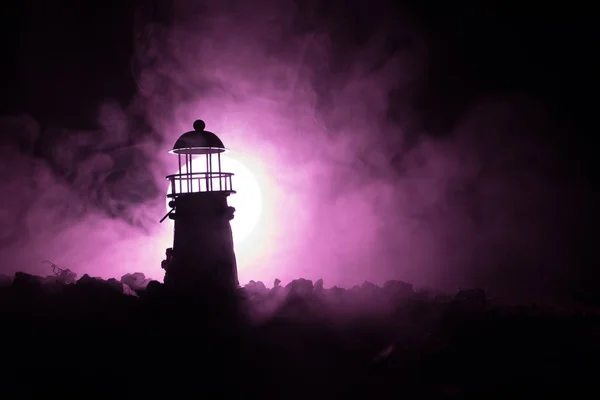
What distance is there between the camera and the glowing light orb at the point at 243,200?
24.5 m

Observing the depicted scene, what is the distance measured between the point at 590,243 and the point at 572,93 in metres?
5.66

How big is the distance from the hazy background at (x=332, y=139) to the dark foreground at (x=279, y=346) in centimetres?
510

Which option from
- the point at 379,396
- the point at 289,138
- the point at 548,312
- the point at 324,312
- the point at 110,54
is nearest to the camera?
the point at 379,396

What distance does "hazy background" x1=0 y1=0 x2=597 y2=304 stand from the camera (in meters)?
26.0

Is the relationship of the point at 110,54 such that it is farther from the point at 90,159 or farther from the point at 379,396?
the point at 379,396

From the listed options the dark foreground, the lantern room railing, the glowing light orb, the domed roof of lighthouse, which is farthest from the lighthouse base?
the glowing light orb

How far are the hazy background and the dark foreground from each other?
5.10 meters

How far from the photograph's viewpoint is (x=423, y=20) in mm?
27703

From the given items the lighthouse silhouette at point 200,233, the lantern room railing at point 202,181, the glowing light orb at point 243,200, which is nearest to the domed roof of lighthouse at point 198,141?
the lighthouse silhouette at point 200,233

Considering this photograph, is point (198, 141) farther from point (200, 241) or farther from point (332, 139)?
point (332, 139)

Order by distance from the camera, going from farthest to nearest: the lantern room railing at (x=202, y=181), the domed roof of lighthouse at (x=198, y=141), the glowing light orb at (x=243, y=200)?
the glowing light orb at (x=243, y=200), the lantern room railing at (x=202, y=181), the domed roof of lighthouse at (x=198, y=141)

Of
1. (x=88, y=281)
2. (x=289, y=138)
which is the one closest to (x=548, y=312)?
(x=289, y=138)

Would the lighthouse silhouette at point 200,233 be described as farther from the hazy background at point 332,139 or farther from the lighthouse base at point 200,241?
the hazy background at point 332,139

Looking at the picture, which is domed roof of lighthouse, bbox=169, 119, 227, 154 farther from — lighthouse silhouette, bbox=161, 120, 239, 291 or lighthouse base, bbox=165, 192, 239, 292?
lighthouse base, bbox=165, 192, 239, 292
